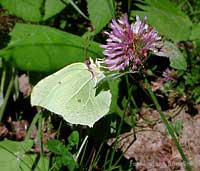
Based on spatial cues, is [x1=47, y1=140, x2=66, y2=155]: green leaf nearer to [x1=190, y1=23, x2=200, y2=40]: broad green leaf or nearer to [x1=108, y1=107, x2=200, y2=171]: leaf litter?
[x1=108, y1=107, x2=200, y2=171]: leaf litter

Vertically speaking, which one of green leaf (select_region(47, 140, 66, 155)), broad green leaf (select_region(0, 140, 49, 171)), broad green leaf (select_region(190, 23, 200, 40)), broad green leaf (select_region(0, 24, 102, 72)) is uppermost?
broad green leaf (select_region(190, 23, 200, 40))

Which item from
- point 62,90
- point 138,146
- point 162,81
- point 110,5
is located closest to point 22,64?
point 62,90

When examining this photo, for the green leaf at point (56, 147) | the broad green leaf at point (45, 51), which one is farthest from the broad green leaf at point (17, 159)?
the broad green leaf at point (45, 51)

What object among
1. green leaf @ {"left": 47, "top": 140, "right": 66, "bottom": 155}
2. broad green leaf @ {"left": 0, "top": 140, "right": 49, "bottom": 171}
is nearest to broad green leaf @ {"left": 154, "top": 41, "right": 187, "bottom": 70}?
green leaf @ {"left": 47, "top": 140, "right": 66, "bottom": 155}

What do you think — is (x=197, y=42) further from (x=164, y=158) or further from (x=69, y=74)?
(x=69, y=74)

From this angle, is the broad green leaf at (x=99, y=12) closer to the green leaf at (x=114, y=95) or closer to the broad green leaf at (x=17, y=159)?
the green leaf at (x=114, y=95)

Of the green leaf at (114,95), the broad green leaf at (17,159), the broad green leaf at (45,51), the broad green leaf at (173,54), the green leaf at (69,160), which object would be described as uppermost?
the broad green leaf at (173,54)
